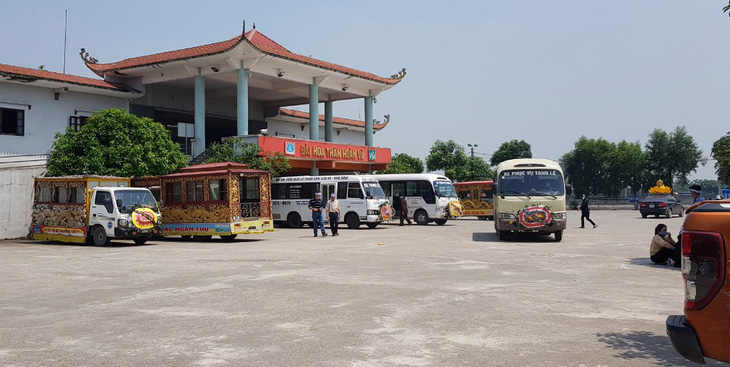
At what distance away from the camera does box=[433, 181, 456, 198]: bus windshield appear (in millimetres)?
29841

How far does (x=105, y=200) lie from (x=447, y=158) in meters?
43.3

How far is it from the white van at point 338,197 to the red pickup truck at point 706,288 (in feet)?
74.3

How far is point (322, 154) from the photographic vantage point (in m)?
34.2

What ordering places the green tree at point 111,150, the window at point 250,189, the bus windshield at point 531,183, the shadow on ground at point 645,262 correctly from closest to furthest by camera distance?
the shadow on ground at point 645,262 → the bus windshield at point 531,183 → the window at point 250,189 → the green tree at point 111,150

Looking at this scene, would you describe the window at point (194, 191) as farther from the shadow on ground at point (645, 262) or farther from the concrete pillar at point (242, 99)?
the shadow on ground at point (645, 262)

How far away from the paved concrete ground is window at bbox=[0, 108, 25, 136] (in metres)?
16.2

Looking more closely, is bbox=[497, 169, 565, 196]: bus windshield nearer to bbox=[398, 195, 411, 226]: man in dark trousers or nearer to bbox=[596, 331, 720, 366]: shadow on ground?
bbox=[398, 195, 411, 226]: man in dark trousers

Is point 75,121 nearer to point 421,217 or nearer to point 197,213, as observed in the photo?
point 197,213

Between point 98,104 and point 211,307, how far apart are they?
89.9ft

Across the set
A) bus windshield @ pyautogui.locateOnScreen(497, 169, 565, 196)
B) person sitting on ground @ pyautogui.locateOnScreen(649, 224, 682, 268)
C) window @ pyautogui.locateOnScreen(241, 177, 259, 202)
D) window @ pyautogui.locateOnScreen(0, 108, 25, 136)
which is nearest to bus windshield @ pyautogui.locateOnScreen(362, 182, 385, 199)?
window @ pyautogui.locateOnScreen(241, 177, 259, 202)

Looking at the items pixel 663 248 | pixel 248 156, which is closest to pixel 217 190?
pixel 248 156

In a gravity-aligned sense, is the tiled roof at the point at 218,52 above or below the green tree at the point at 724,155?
above

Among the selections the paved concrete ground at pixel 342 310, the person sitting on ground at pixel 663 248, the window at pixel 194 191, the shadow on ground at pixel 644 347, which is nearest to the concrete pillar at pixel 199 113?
the window at pixel 194 191

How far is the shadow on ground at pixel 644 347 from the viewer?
213 inches
